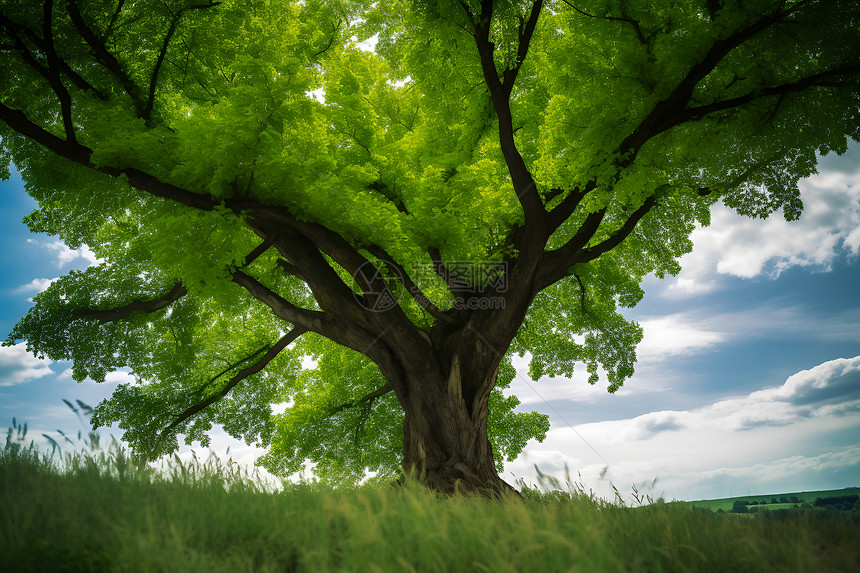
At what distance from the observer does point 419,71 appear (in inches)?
375

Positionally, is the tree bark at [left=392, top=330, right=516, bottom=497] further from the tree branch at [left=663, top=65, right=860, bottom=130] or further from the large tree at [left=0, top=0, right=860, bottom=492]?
the tree branch at [left=663, top=65, right=860, bottom=130]

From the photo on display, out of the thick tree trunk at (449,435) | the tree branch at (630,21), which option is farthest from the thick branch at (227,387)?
the tree branch at (630,21)

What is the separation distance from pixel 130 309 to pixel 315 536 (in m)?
9.74

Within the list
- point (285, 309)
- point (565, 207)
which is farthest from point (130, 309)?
point (565, 207)

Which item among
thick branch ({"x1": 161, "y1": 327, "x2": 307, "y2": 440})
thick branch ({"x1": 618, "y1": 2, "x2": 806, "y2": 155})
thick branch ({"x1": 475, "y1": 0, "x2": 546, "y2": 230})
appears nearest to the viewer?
thick branch ({"x1": 618, "y1": 2, "x2": 806, "y2": 155})

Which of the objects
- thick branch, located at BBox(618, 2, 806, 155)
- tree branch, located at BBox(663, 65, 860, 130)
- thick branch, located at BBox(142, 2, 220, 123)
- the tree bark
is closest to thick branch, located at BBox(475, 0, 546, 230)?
thick branch, located at BBox(618, 2, 806, 155)

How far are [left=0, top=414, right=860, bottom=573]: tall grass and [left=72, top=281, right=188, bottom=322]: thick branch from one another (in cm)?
722

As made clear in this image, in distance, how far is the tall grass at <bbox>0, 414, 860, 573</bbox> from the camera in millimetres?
3029

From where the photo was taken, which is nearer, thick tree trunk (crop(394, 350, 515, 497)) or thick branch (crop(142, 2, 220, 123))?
thick tree trunk (crop(394, 350, 515, 497))

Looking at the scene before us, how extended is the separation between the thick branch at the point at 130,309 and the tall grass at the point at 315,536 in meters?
7.22

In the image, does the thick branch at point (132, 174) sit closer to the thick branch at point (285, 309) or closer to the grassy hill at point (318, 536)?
the thick branch at point (285, 309)

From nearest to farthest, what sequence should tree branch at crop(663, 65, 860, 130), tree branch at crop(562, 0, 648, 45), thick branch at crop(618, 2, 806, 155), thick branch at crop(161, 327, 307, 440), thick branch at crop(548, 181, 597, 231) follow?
thick branch at crop(618, 2, 806, 155) → tree branch at crop(663, 65, 860, 130) → tree branch at crop(562, 0, 648, 45) → thick branch at crop(548, 181, 597, 231) → thick branch at crop(161, 327, 307, 440)

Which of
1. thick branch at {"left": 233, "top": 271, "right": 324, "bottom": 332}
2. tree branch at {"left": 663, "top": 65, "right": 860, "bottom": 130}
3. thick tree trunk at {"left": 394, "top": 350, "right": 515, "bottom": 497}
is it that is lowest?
thick tree trunk at {"left": 394, "top": 350, "right": 515, "bottom": 497}

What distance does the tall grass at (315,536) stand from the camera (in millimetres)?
3029
